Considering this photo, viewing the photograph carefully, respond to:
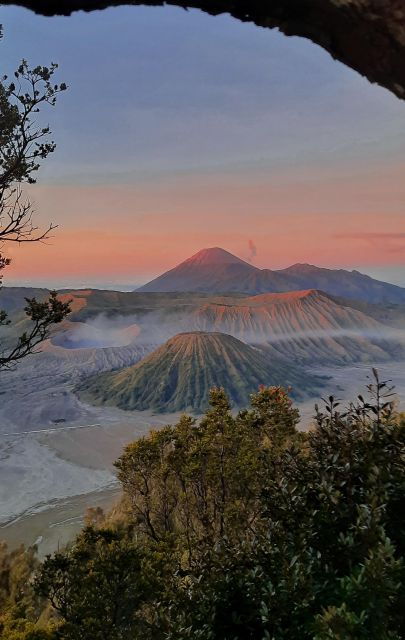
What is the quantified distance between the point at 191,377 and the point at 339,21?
463 feet

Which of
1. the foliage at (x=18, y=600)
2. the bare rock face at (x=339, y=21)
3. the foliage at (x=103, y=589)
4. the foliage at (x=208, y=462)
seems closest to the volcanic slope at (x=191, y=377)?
the foliage at (x=18, y=600)

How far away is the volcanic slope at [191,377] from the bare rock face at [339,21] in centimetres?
12921

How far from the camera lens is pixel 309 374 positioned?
166 metres

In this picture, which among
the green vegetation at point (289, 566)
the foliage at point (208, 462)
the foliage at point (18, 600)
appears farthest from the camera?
the foliage at point (208, 462)

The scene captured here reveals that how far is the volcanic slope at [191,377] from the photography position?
444 ft

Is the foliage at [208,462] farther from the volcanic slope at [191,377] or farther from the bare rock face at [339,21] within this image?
the volcanic slope at [191,377]

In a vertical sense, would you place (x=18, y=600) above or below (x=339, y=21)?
below

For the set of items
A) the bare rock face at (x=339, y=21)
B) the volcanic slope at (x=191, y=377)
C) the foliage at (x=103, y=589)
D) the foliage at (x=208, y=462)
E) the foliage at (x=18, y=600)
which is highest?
the bare rock face at (x=339, y=21)

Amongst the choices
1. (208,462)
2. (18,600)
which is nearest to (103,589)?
(208,462)

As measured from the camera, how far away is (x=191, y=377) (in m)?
142

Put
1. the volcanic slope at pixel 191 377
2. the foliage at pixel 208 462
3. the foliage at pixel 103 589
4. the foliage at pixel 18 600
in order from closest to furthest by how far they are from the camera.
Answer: the foliage at pixel 18 600
the foliage at pixel 103 589
the foliage at pixel 208 462
the volcanic slope at pixel 191 377

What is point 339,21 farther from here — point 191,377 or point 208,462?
point 191,377

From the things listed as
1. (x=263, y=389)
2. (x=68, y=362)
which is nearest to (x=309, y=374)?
(x=68, y=362)

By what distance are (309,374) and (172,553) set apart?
161311 millimetres
